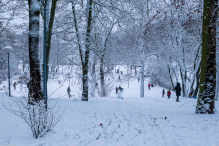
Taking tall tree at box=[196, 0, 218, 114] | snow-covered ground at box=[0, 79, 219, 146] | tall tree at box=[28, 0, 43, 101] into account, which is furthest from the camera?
tall tree at box=[28, 0, 43, 101]

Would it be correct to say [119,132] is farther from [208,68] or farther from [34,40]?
[34,40]

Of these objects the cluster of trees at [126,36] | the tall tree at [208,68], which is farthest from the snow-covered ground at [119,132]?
the cluster of trees at [126,36]

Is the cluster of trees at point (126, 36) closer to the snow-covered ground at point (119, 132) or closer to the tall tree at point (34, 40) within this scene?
the tall tree at point (34, 40)

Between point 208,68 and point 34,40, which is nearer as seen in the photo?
point 208,68

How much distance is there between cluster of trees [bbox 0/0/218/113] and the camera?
717cm

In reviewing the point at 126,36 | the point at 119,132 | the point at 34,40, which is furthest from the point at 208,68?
the point at 126,36

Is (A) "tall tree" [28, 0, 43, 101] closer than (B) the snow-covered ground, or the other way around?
(B) the snow-covered ground

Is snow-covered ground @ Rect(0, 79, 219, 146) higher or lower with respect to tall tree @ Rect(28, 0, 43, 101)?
lower

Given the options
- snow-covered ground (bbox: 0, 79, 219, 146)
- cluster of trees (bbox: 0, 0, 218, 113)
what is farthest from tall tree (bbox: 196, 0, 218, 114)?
snow-covered ground (bbox: 0, 79, 219, 146)

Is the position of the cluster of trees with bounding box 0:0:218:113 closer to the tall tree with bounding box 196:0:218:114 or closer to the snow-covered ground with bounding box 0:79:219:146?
the tall tree with bounding box 196:0:218:114

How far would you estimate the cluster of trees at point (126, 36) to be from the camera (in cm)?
717

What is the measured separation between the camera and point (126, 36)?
17500 millimetres

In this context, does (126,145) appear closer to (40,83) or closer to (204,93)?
(204,93)

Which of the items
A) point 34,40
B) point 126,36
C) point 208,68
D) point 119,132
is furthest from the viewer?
point 126,36
